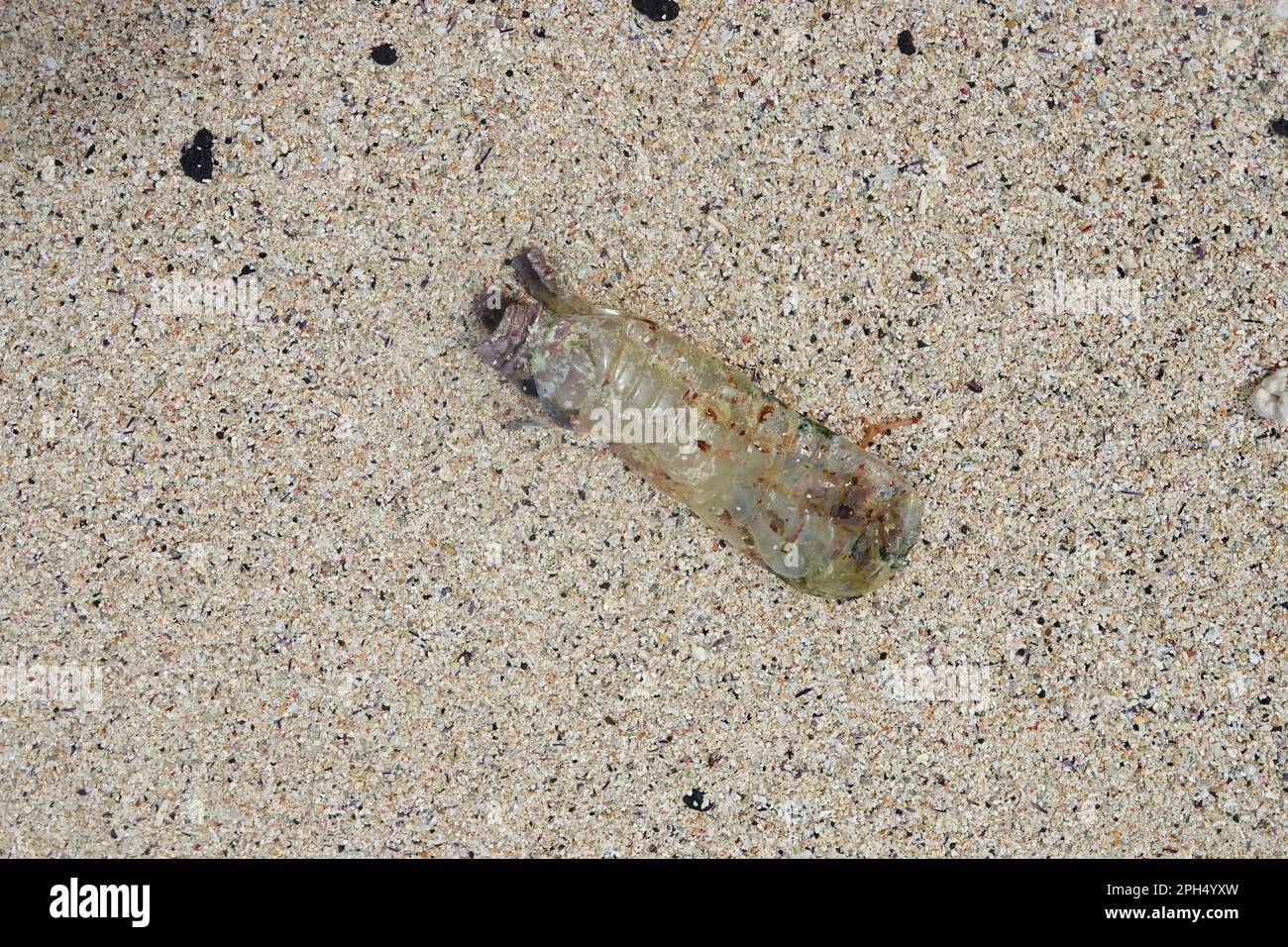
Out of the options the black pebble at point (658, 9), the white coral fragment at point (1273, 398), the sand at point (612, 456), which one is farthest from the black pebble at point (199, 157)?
the white coral fragment at point (1273, 398)

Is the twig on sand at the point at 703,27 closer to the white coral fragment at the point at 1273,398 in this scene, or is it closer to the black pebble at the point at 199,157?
the black pebble at the point at 199,157

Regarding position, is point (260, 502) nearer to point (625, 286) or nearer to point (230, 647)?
point (230, 647)

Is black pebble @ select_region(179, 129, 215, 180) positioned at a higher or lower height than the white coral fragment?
higher

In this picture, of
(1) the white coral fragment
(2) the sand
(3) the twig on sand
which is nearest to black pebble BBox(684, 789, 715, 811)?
(2) the sand

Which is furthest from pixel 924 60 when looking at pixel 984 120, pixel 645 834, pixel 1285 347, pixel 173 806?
pixel 173 806

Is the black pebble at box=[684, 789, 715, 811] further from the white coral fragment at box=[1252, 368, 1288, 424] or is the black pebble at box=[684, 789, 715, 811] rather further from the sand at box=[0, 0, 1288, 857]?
the white coral fragment at box=[1252, 368, 1288, 424]

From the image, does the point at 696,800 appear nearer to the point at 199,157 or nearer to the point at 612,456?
the point at 612,456
